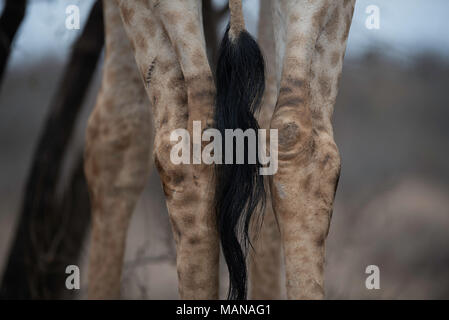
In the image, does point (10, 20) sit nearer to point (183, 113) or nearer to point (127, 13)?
point (127, 13)

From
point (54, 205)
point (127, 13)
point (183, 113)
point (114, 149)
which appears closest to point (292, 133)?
point (183, 113)

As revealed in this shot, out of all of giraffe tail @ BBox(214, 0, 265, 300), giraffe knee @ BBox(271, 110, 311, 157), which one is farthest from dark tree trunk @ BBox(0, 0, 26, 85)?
giraffe knee @ BBox(271, 110, 311, 157)

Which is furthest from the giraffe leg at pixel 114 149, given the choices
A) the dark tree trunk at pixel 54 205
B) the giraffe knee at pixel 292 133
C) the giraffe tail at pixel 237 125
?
the dark tree trunk at pixel 54 205

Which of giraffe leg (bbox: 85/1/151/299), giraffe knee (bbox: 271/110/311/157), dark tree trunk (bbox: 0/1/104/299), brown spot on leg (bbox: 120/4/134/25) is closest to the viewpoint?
giraffe knee (bbox: 271/110/311/157)

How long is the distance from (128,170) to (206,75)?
2.70 ft

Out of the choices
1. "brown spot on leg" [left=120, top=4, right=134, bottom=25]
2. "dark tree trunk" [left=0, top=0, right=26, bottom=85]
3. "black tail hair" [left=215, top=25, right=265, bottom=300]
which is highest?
"dark tree trunk" [left=0, top=0, right=26, bottom=85]

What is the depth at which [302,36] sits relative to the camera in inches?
53.3

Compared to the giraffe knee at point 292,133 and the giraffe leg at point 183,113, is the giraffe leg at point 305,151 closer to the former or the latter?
the giraffe knee at point 292,133

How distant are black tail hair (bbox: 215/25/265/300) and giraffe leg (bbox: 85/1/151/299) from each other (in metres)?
0.76

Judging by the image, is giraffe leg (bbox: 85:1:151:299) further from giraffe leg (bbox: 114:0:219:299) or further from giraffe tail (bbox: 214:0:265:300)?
giraffe tail (bbox: 214:0:265:300)

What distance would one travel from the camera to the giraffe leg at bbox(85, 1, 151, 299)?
6.77ft

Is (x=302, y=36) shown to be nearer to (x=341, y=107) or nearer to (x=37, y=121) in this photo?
(x=341, y=107)

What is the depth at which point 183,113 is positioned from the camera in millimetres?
1404
